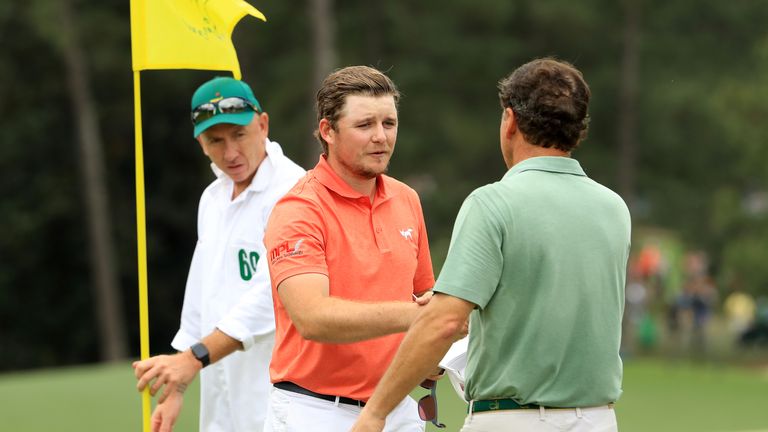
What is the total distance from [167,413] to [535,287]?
79.8 inches

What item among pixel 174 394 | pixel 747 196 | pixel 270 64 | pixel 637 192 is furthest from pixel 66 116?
pixel 174 394

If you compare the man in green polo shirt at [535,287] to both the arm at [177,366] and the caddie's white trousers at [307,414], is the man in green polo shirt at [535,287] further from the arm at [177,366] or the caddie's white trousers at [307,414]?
the arm at [177,366]

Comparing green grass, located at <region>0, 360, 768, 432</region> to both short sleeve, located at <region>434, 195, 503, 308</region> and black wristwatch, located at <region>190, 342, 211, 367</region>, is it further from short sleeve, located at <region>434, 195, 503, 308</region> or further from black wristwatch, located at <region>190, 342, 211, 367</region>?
short sleeve, located at <region>434, 195, 503, 308</region>

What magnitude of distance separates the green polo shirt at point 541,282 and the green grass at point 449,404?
821 centimetres

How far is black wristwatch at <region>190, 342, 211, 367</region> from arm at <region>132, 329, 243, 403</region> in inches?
0.5

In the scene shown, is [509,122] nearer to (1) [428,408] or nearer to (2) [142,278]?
(1) [428,408]

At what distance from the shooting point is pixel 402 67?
3216 centimetres

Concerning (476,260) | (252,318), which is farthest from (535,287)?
(252,318)

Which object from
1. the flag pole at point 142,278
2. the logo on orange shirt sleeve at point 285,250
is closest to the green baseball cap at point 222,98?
the flag pole at point 142,278

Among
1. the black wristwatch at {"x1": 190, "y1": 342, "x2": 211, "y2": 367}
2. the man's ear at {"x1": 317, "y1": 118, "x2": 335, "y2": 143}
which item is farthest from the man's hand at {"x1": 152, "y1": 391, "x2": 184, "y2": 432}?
the man's ear at {"x1": 317, "y1": 118, "x2": 335, "y2": 143}

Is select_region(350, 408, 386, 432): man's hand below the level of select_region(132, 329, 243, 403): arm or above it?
below

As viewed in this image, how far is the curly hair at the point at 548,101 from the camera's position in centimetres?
402

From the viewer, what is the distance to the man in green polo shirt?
3.87 metres

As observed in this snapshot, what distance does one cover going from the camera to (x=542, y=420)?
3988mm
